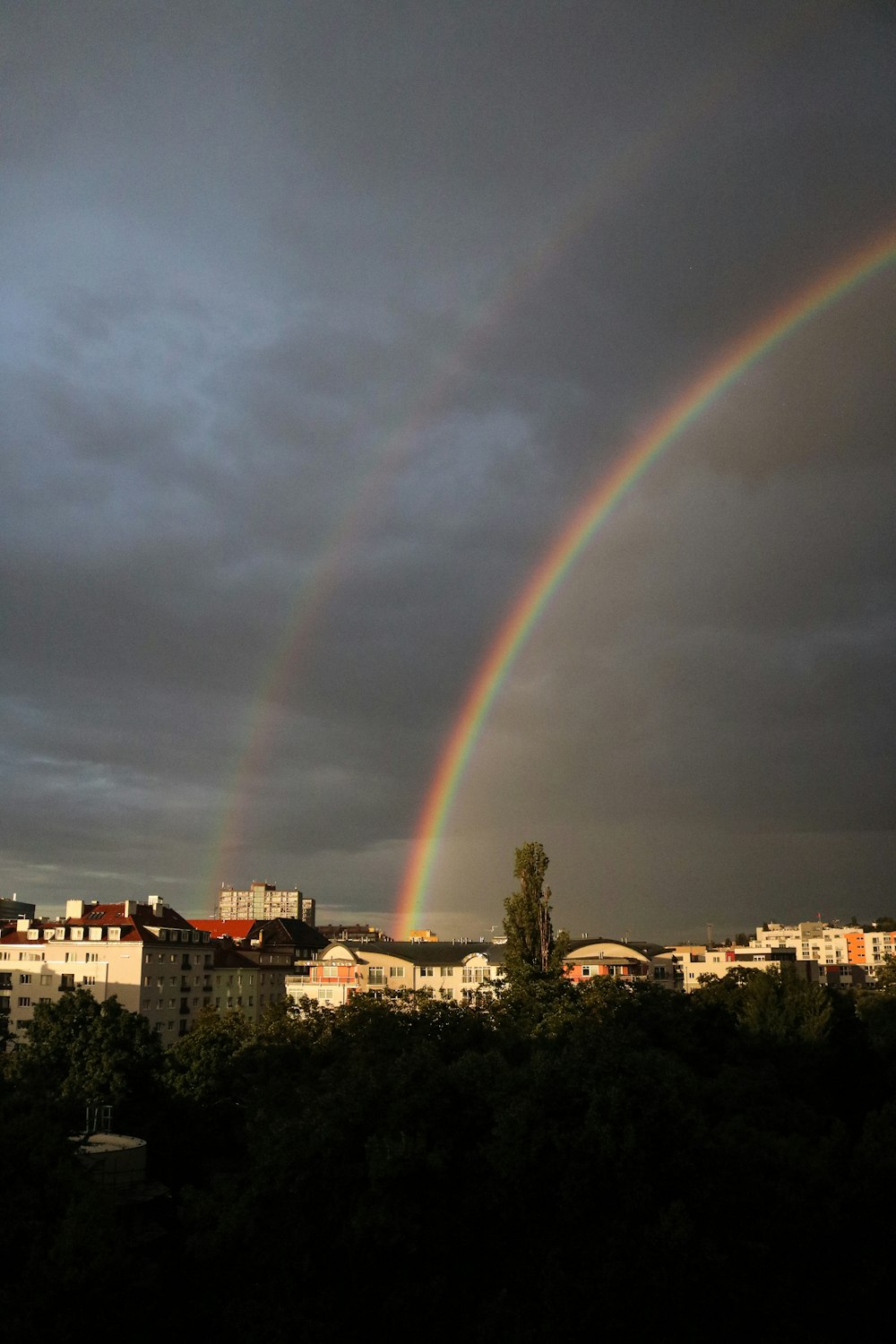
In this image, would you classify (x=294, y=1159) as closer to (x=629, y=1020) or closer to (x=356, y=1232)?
(x=356, y=1232)

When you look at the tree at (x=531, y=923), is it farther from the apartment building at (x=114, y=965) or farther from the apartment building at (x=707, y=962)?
the apartment building at (x=707, y=962)

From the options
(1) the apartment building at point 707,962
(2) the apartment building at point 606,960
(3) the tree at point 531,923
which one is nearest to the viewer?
(3) the tree at point 531,923

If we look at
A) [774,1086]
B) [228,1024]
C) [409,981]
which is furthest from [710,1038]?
[409,981]

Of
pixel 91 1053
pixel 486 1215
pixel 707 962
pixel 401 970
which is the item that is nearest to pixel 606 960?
pixel 401 970

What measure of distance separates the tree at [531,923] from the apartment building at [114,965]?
39233mm

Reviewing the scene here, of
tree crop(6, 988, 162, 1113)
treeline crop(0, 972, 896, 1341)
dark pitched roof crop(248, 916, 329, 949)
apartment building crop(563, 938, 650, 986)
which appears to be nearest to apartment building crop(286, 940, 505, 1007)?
apartment building crop(563, 938, 650, 986)

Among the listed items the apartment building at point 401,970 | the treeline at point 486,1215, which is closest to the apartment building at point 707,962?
the apartment building at point 401,970

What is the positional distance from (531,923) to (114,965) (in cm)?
4397

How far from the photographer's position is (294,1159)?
24547mm

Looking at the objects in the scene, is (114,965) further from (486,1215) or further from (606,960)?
(486,1215)

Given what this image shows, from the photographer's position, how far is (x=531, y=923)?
224 feet

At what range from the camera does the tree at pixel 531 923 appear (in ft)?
219

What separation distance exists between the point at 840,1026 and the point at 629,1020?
22.9m

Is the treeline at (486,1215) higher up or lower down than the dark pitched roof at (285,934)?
lower down
